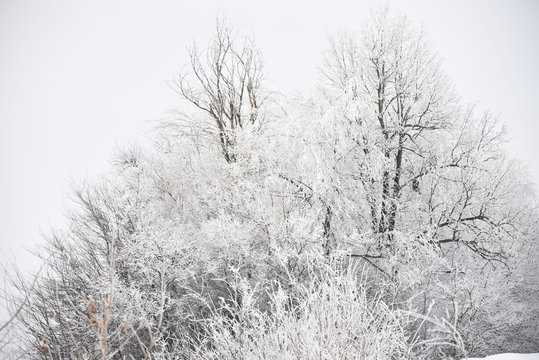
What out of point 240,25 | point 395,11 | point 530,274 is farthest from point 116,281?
point 530,274

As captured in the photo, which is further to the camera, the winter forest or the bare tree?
the bare tree

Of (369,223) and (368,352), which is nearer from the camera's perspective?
(368,352)

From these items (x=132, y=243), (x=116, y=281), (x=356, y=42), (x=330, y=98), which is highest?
(x=356, y=42)

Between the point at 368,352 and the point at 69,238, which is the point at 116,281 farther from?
the point at 368,352

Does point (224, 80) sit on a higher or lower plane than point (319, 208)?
higher

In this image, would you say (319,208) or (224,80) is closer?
(319,208)

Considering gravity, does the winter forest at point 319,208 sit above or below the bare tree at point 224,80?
below

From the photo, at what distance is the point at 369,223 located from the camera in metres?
9.39

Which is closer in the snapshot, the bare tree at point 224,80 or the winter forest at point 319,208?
the winter forest at point 319,208

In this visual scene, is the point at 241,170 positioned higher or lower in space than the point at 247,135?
lower

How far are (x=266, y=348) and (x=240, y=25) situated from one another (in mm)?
12167

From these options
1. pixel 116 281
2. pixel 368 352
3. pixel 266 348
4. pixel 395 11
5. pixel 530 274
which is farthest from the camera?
pixel 530 274

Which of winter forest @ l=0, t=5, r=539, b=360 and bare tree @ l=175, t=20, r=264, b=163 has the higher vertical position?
bare tree @ l=175, t=20, r=264, b=163

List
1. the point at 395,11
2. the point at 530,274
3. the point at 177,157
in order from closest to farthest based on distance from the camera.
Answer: the point at 395,11
the point at 177,157
the point at 530,274
